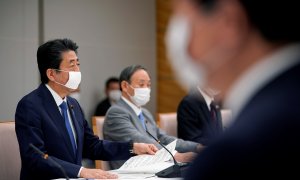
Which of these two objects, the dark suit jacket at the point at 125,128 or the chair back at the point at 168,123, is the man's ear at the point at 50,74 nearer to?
the dark suit jacket at the point at 125,128

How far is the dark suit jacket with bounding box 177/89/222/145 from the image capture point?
3785 mm

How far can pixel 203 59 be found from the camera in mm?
652

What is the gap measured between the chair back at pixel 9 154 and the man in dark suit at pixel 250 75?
2.06m

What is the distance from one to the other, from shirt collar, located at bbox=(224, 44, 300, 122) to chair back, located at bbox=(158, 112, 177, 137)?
127 inches

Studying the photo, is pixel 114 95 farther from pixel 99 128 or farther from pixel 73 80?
pixel 73 80

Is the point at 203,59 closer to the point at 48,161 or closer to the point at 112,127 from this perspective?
the point at 48,161

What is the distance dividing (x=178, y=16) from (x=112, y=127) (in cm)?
257

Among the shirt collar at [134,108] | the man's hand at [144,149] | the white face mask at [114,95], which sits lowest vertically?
the man's hand at [144,149]

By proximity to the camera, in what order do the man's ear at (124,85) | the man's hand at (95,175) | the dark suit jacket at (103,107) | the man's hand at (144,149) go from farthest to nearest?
the dark suit jacket at (103,107), the man's ear at (124,85), the man's hand at (144,149), the man's hand at (95,175)

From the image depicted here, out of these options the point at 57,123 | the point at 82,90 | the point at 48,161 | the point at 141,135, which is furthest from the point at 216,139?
the point at 82,90

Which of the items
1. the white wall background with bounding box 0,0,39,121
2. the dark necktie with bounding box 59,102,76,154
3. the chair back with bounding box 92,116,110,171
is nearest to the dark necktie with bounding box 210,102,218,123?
the chair back with bounding box 92,116,110,171

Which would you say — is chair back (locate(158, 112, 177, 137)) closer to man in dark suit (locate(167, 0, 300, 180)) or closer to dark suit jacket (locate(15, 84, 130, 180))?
dark suit jacket (locate(15, 84, 130, 180))

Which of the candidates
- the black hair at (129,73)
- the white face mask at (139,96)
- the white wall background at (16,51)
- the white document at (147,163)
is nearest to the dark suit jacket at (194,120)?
the white face mask at (139,96)

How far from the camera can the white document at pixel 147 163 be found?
2.37 metres
